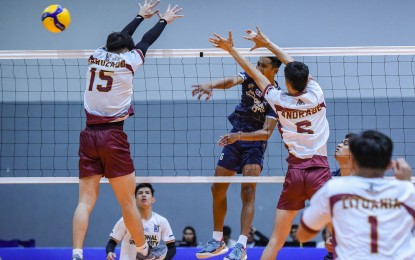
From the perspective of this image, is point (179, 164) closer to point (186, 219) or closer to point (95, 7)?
point (186, 219)

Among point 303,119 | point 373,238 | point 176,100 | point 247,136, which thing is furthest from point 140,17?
point 176,100

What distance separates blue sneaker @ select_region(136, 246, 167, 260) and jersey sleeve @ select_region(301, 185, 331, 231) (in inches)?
181

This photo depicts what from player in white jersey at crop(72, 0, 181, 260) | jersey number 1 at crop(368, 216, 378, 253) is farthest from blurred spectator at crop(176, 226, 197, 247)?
jersey number 1 at crop(368, 216, 378, 253)

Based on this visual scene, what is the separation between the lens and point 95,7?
14.7 meters

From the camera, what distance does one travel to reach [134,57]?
26.8 ft

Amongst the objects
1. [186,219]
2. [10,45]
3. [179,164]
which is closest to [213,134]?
[179,164]

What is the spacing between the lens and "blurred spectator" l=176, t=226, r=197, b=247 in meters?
13.5

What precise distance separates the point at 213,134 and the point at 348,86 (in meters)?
2.62

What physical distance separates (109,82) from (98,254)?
3369 mm

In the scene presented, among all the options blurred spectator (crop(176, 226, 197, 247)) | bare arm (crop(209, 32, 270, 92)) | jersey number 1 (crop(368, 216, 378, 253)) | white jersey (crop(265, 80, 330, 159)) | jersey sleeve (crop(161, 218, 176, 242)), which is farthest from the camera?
blurred spectator (crop(176, 226, 197, 247))

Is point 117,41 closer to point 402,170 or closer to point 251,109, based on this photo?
point 251,109

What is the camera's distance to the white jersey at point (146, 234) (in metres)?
9.55

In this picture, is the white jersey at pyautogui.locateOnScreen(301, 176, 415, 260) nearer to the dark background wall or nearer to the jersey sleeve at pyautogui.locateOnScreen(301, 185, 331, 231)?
the jersey sleeve at pyautogui.locateOnScreen(301, 185, 331, 231)

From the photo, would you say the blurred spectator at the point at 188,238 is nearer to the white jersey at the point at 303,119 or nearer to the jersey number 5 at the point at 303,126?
the white jersey at the point at 303,119
